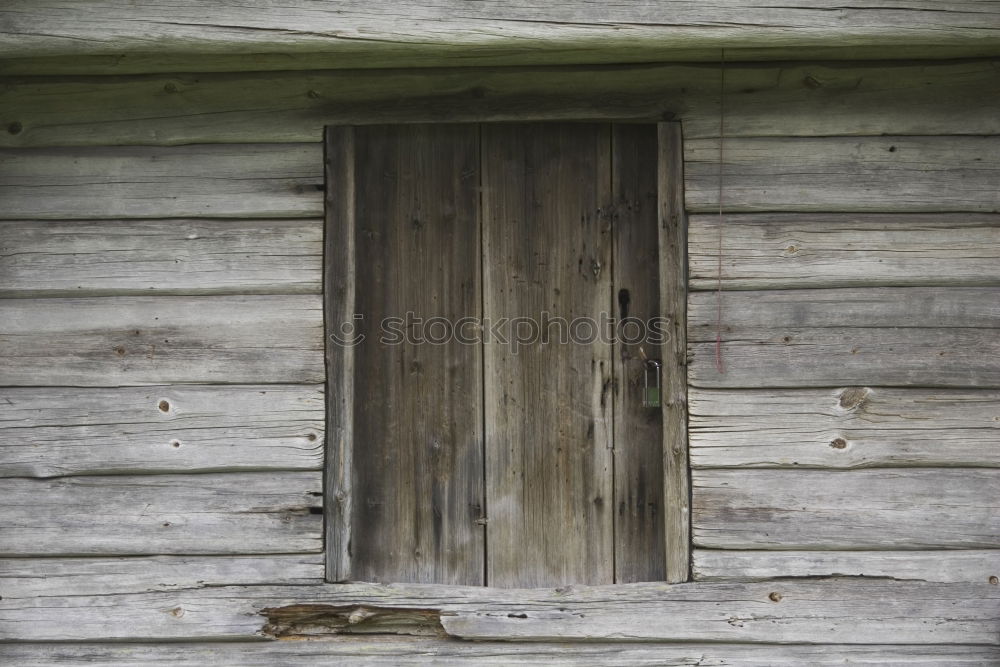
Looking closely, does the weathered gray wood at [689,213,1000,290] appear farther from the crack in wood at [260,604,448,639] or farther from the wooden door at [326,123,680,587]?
the crack in wood at [260,604,448,639]

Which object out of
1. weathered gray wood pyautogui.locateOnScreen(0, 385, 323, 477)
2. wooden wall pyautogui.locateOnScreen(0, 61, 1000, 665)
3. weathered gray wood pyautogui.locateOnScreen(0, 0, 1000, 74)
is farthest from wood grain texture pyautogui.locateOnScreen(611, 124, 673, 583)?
weathered gray wood pyautogui.locateOnScreen(0, 385, 323, 477)

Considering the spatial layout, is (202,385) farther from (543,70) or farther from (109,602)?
(543,70)

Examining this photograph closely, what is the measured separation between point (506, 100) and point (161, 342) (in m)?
1.19

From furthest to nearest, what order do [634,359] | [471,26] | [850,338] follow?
[634,359], [850,338], [471,26]

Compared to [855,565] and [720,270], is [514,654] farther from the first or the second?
[720,270]

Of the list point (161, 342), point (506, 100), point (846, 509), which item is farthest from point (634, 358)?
point (161, 342)

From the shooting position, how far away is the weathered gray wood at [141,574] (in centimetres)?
204

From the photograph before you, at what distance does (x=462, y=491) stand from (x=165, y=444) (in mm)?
855

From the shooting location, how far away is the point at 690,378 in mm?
2035

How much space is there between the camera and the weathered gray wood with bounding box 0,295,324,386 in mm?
2043

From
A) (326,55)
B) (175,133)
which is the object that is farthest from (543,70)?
Result: (175,133)

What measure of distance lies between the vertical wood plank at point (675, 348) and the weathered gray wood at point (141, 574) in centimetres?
101

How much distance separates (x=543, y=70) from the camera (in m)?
2.03

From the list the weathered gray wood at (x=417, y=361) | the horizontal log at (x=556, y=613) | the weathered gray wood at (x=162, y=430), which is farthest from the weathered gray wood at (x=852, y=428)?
the weathered gray wood at (x=162, y=430)
